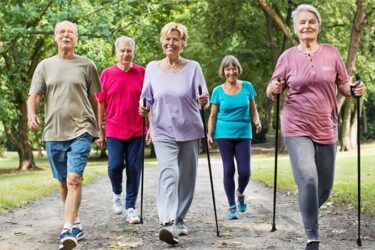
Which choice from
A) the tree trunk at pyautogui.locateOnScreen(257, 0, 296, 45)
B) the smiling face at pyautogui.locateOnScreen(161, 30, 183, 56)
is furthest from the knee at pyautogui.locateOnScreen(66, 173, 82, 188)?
the tree trunk at pyautogui.locateOnScreen(257, 0, 296, 45)

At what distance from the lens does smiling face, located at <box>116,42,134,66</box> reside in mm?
7926

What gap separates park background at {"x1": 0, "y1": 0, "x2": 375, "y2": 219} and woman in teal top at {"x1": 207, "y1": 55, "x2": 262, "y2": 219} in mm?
1868

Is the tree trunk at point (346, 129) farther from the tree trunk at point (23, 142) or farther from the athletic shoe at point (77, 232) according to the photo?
the athletic shoe at point (77, 232)

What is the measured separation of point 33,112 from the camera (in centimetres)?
635

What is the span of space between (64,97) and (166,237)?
1.78 meters

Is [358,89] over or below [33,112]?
over

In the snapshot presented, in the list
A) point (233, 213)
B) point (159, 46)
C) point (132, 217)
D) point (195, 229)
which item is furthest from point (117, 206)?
point (159, 46)

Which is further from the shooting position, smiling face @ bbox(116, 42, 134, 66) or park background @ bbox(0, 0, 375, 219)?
park background @ bbox(0, 0, 375, 219)

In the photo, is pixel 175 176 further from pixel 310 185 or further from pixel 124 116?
pixel 124 116

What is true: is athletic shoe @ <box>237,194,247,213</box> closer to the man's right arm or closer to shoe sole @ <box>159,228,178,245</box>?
shoe sole @ <box>159,228,178,245</box>

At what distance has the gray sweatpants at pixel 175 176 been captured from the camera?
240 inches

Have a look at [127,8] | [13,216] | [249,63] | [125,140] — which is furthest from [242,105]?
[249,63]

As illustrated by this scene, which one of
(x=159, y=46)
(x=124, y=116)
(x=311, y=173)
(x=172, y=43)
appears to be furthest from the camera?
(x=159, y=46)

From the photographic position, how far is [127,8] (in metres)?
17.7
